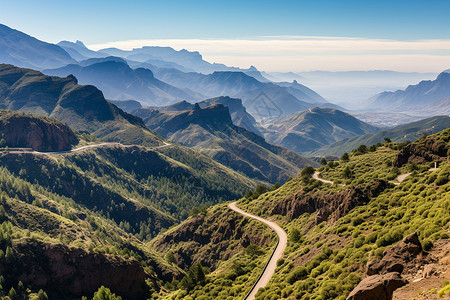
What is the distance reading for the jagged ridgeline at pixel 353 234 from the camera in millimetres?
28188

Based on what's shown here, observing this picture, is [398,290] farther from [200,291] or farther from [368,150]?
[368,150]

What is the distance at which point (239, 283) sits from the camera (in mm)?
60688

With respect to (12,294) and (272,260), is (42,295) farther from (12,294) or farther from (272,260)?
(272,260)

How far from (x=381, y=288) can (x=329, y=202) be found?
53.4m

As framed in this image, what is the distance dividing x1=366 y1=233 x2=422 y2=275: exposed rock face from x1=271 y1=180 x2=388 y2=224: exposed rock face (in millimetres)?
29566

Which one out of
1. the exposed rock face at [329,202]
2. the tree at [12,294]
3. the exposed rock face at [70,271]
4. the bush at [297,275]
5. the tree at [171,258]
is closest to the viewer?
the bush at [297,275]

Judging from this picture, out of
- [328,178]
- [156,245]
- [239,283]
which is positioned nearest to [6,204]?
[156,245]

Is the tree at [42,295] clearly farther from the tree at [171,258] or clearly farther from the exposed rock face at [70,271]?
the tree at [171,258]

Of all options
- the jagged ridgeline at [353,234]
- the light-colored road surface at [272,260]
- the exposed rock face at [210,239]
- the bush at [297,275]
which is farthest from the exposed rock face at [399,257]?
the exposed rock face at [210,239]

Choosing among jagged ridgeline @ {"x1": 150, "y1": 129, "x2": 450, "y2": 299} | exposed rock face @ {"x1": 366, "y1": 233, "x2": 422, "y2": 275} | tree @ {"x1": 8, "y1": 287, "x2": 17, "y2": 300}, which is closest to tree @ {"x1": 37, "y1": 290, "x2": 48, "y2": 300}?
tree @ {"x1": 8, "y1": 287, "x2": 17, "y2": 300}

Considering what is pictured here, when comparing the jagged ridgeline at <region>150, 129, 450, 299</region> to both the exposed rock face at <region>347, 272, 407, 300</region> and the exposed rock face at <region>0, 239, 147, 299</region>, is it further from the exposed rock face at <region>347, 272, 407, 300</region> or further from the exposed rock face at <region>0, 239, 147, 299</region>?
the exposed rock face at <region>0, 239, 147, 299</region>

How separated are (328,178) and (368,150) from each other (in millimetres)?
27789

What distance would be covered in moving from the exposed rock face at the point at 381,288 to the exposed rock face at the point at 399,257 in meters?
1.55

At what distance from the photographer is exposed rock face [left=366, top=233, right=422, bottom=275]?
27812 millimetres
